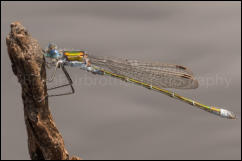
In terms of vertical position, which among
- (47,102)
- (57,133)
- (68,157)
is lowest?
(68,157)

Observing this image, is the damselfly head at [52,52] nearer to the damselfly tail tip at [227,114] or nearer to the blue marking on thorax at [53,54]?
the blue marking on thorax at [53,54]

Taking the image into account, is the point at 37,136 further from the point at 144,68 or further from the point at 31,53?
the point at 144,68

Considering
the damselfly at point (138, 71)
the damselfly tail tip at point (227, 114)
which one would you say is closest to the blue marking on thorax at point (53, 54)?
the damselfly at point (138, 71)

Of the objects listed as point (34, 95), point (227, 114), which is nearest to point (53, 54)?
point (34, 95)

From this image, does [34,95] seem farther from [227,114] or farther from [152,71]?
[227,114]

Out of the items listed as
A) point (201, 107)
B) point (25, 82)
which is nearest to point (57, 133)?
point (25, 82)

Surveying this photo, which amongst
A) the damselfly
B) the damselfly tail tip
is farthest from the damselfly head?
the damselfly tail tip
